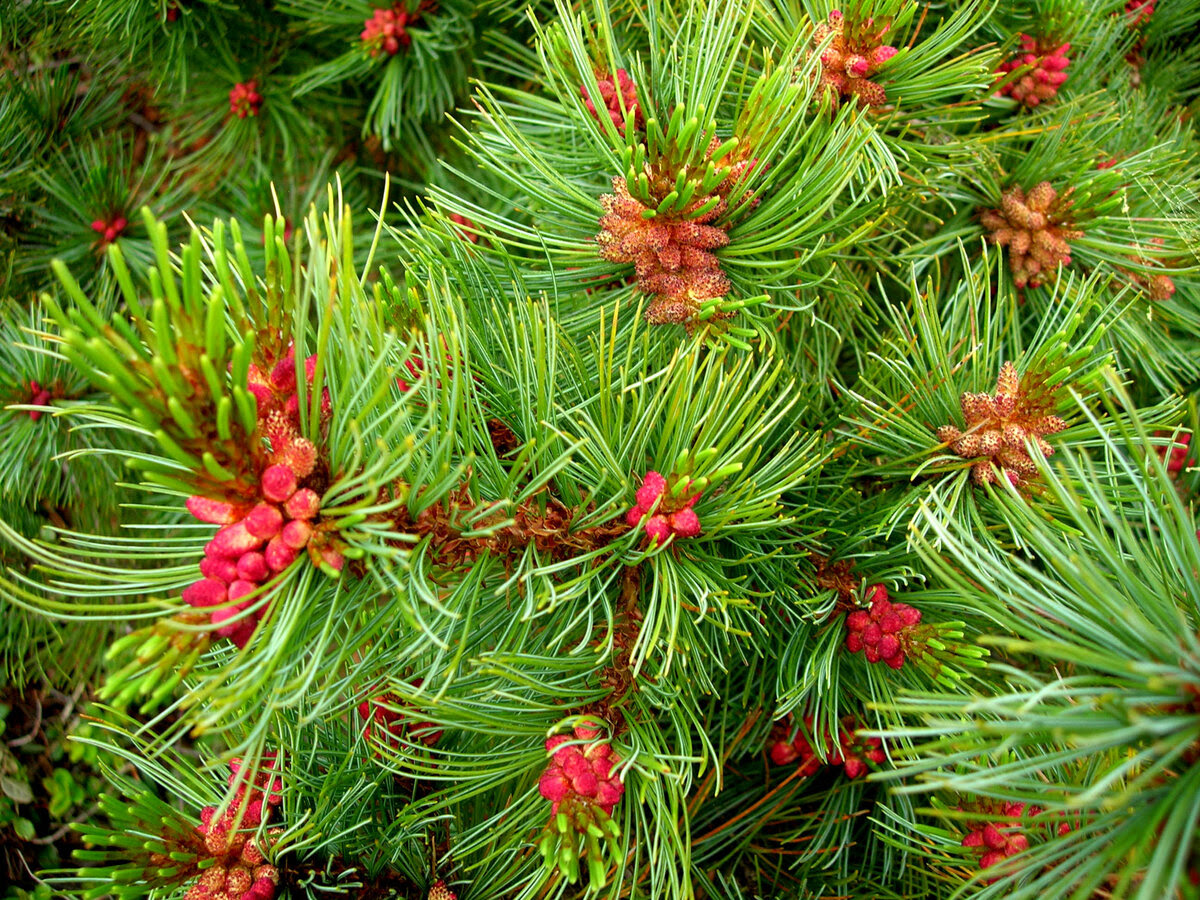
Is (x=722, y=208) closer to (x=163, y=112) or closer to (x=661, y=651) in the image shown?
(x=661, y=651)

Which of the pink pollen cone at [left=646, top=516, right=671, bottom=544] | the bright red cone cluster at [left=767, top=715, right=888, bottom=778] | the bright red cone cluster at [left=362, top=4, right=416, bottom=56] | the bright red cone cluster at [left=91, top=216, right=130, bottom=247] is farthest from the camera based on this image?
the bright red cone cluster at [left=91, top=216, right=130, bottom=247]

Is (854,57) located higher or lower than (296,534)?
higher

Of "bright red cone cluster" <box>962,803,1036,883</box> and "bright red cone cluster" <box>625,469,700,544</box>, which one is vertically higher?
A: "bright red cone cluster" <box>625,469,700,544</box>

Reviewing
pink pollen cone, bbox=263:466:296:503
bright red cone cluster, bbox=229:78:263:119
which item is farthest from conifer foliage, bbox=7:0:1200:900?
bright red cone cluster, bbox=229:78:263:119

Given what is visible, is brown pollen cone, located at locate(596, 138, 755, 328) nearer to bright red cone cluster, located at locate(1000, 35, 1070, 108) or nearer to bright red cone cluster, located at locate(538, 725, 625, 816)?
bright red cone cluster, located at locate(538, 725, 625, 816)

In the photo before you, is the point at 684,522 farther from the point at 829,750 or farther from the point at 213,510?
the point at 829,750

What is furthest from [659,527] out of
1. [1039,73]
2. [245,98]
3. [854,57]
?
[245,98]

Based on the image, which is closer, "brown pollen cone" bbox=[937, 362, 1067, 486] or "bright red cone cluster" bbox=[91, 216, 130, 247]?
"brown pollen cone" bbox=[937, 362, 1067, 486]
